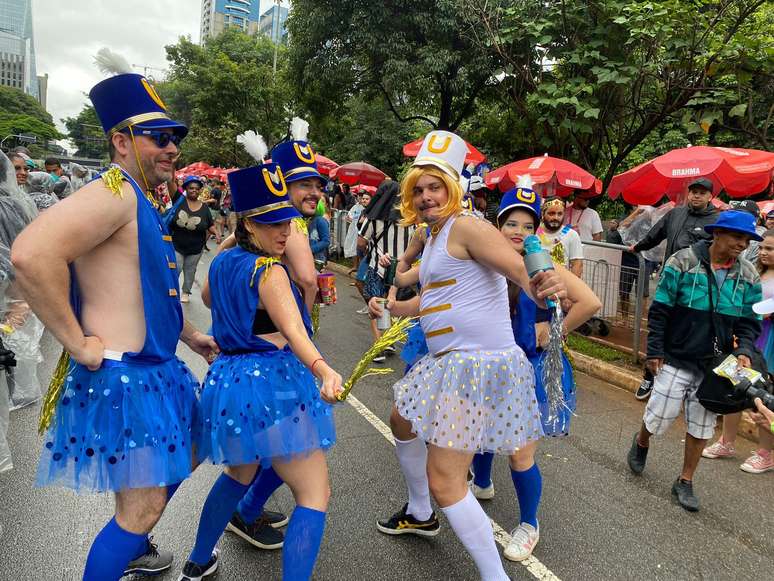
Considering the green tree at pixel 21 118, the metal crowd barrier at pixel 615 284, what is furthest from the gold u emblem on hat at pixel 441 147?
the green tree at pixel 21 118

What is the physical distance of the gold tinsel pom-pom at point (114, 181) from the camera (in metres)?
1.91

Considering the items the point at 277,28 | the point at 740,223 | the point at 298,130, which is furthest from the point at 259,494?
the point at 277,28

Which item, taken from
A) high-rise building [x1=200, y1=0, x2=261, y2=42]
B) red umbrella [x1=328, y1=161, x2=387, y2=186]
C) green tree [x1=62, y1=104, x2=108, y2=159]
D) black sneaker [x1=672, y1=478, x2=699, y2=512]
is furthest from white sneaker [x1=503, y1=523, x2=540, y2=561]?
high-rise building [x1=200, y1=0, x2=261, y2=42]

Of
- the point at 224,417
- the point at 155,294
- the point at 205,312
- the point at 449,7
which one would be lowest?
the point at 205,312

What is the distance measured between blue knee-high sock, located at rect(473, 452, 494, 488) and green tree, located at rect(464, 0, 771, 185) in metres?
7.11

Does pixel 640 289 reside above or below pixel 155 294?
below

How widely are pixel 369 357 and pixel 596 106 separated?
936cm

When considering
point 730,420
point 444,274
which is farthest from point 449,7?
point 444,274

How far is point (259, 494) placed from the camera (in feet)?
9.61

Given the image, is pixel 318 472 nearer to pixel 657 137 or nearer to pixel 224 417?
pixel 224 417

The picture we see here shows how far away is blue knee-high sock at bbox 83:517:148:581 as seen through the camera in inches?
77.7

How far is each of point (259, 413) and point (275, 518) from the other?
4.27ft

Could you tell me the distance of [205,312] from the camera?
870cm

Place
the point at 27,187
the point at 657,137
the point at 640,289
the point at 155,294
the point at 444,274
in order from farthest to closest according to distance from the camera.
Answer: the point at 657,137
the point at 27,187
the point at 640,289
the point at 444,274
the point at 155,294
